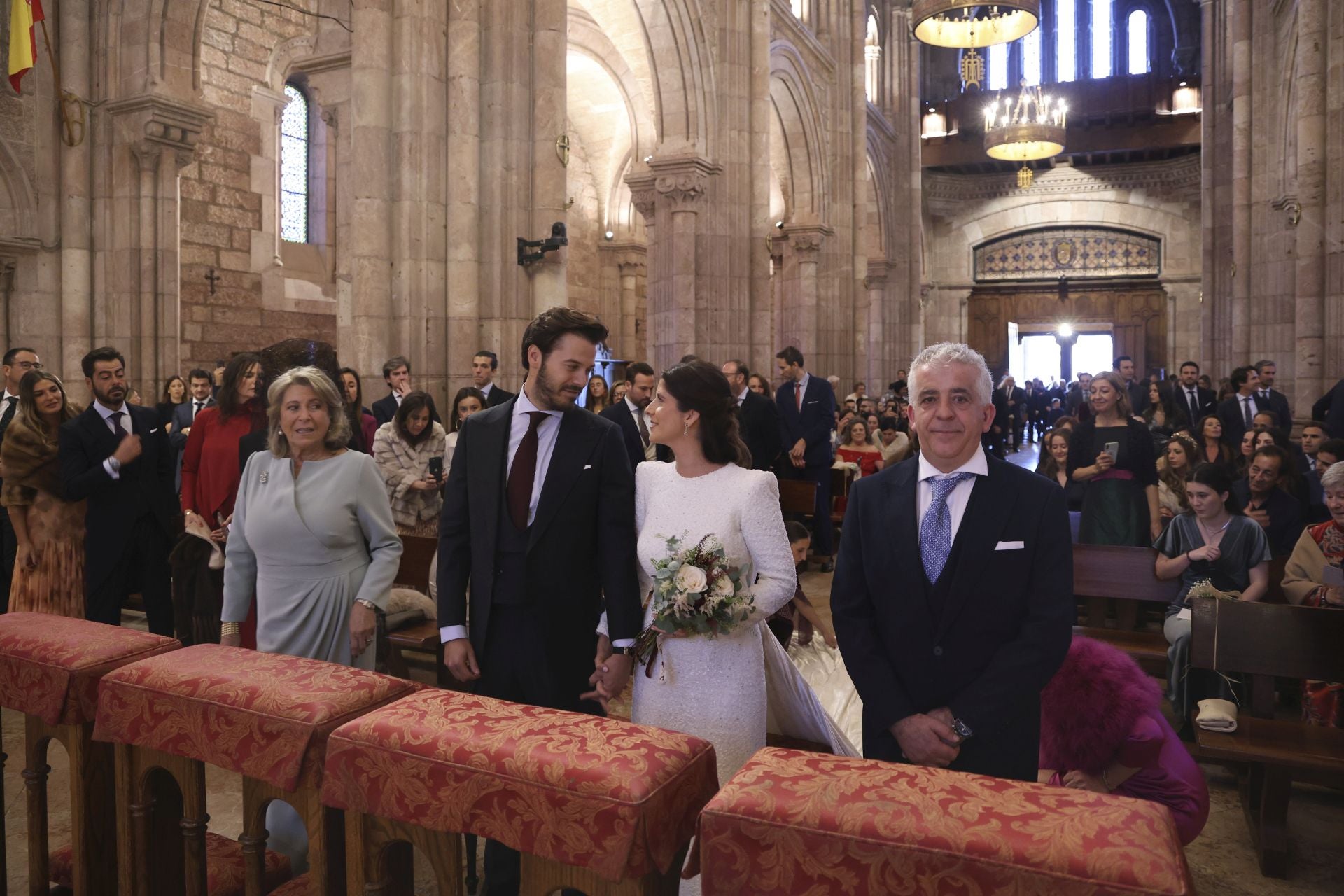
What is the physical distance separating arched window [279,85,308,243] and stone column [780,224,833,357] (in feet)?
27.7

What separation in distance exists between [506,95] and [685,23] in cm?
510

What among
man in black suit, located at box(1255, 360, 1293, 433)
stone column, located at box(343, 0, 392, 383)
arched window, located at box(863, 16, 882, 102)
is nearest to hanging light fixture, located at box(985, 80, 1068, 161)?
arched window, located at box(863, 16, 882, 102)

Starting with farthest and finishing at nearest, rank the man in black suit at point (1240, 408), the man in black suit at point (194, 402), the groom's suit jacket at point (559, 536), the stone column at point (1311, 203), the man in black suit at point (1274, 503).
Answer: the stone column at point (1311, 203) → the man in black suit at point (1240, 408) → the man in black suit at point (194, 402) → the man in black suit at point (1274, 503) → the groom's suit jacket at point (559, 536)

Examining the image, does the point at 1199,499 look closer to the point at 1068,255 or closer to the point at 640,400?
the point at 640,400

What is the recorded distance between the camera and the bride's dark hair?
267 centimetres

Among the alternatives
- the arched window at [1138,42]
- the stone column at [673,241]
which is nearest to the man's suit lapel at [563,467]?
the stone column at [673,241]

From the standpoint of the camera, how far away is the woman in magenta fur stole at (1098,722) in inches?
104

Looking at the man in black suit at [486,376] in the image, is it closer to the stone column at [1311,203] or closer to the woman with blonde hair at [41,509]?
the woman with blonde hair at [41,509]

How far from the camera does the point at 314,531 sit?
2.92m

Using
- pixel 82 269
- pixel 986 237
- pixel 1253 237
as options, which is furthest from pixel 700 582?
pixel 986 237

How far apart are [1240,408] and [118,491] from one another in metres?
9.19

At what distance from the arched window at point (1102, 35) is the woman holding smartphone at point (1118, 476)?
2503 cm

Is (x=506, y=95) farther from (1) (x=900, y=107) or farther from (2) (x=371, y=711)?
(1) (x=900, y=107)

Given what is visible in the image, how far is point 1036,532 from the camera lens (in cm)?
214
